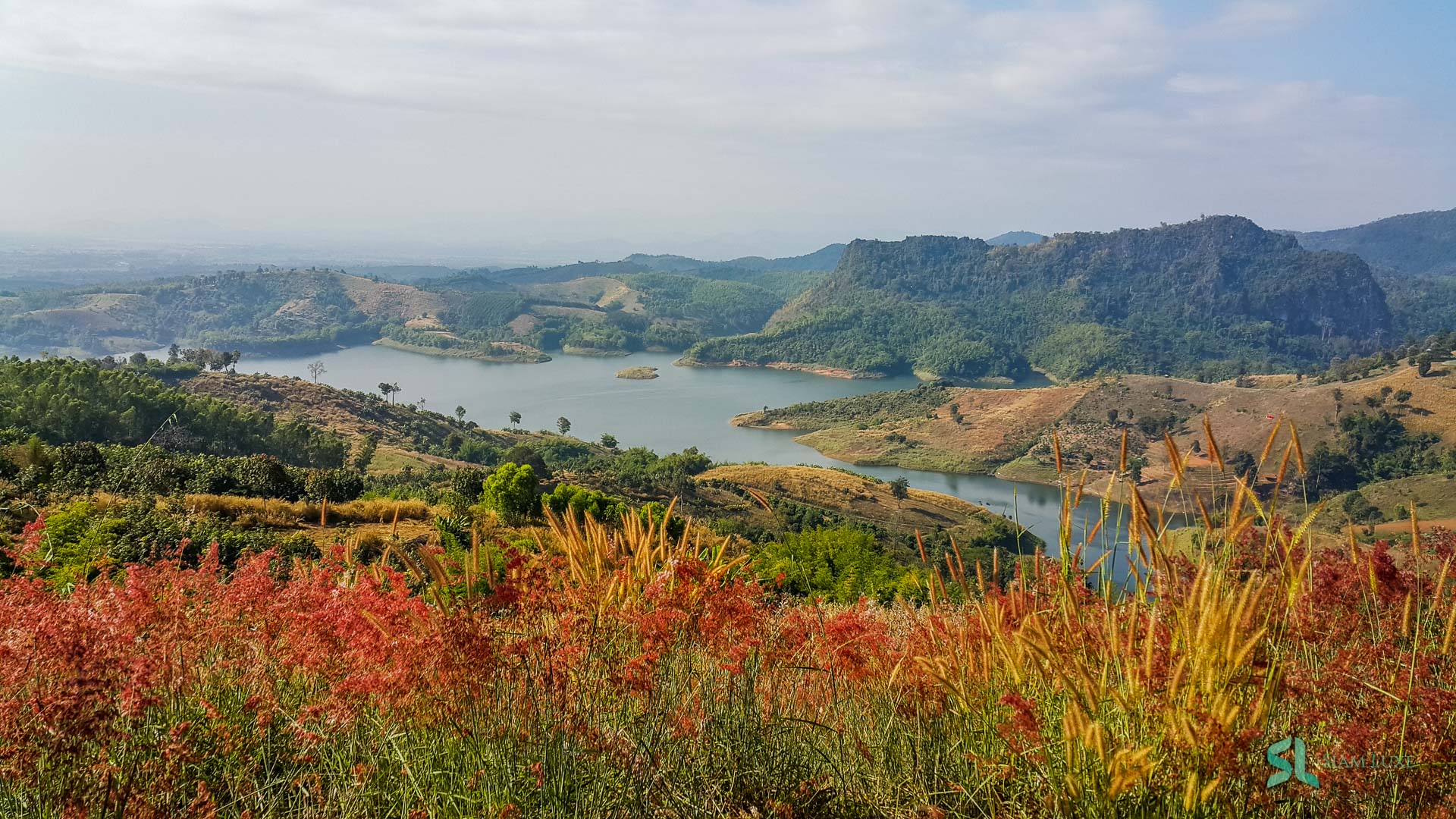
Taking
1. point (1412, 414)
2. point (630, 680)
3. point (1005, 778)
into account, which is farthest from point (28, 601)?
point (1412, 414)

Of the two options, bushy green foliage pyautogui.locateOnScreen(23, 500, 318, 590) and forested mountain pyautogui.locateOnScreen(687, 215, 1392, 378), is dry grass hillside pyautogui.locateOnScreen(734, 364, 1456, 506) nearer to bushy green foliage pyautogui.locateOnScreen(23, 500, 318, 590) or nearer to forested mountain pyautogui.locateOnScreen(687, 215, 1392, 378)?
forested mountain pyautogui.locateOnScreen(687, 215, 1392, 378)

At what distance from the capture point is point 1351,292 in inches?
5886

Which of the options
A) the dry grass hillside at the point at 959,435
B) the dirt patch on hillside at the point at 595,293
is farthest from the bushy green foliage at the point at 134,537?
the dirt patch on hillside at the point at 595,293

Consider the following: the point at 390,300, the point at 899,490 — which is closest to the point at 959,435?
the point at 899,490

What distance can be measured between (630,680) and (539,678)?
261 millimetres

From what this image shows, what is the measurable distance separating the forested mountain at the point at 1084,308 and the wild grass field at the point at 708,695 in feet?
344

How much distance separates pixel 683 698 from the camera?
9.04 ft

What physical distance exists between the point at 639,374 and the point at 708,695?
341 feet

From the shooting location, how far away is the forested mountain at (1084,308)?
12025cm

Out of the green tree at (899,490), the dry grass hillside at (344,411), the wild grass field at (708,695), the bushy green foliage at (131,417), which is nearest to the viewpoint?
the wild grass field at (708,695)

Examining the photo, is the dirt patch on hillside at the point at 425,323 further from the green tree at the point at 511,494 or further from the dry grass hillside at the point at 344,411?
the green tree at the point at 511,494

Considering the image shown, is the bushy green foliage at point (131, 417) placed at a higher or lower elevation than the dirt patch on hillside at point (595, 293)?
lower

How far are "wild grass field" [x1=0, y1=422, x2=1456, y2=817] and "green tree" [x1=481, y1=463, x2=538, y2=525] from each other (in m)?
14.5

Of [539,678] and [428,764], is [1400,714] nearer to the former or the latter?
[539,678]
